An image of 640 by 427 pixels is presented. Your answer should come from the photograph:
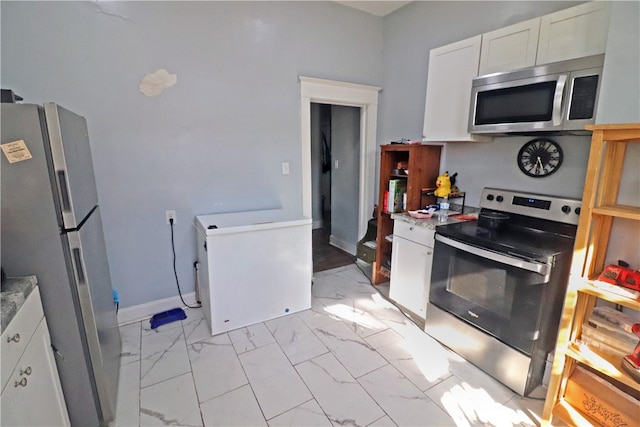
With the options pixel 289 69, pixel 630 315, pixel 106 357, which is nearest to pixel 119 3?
pixel 289 69

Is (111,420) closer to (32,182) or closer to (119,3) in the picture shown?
(32,182)

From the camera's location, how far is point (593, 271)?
61.1 inches

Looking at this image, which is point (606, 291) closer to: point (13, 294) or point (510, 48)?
point (510, 48)

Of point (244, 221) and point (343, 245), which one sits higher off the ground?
point (244, 221)

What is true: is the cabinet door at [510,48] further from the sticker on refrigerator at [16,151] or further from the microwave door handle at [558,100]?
the sticker on refrigerator at [16,151]

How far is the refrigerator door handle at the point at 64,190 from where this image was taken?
123 cm

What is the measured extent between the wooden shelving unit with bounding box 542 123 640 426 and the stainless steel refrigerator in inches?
87.7

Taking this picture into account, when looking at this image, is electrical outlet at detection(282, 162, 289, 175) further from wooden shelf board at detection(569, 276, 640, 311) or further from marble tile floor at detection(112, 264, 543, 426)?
wooden shelf board at detection(569, 276, 640, 311)

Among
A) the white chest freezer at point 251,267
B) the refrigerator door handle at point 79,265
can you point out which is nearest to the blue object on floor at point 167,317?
the white chest freezer at point 251,267

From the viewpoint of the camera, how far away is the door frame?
2.89m

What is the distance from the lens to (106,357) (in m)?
1.59

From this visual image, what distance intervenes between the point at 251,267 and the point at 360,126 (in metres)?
2.06

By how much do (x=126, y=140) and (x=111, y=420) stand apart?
5.82ft

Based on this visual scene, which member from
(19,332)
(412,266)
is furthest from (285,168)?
(19,332)
